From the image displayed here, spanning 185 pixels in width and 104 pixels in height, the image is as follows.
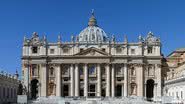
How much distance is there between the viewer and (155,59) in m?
105

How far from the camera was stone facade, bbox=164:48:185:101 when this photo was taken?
86000mm

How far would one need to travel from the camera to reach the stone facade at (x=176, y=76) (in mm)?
86000

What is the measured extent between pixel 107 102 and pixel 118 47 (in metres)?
18.8

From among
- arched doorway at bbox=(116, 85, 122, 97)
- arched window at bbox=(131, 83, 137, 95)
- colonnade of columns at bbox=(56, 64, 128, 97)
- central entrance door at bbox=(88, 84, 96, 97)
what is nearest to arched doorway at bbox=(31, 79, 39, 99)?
colonnade of columns at bbox=(56, 64, 128, 97)

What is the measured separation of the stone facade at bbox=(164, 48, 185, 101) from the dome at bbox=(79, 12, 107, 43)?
57.2 feet

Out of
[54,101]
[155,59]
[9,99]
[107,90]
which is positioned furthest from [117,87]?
[9,99]

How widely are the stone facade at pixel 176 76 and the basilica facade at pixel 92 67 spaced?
3.47 metres

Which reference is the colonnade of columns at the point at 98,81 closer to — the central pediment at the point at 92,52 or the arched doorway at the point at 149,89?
the central pediment at the point at 92,52

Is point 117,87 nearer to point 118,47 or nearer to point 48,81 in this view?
point 118,47

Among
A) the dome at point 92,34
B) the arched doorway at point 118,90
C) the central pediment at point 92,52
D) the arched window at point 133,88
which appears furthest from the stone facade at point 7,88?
the arched window at point 133,88

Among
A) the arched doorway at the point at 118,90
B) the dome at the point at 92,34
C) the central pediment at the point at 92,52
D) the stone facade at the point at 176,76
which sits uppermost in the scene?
the dome at the point at 92,34

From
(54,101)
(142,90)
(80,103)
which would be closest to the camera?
(80,103)

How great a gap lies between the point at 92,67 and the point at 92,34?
598 inches

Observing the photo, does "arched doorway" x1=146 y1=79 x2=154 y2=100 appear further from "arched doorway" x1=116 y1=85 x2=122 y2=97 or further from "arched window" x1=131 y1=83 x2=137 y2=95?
"arched doorway" x1=116 y1=85 x2=122 y2=97
